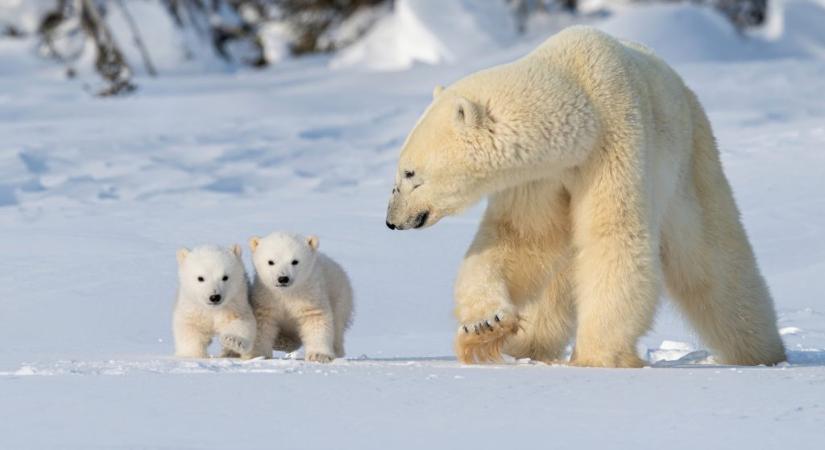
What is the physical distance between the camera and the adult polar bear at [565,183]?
4.21 m

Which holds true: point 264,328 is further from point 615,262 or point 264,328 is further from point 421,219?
point 615,262

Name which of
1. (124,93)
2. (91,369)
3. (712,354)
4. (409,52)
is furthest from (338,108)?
(91,369)

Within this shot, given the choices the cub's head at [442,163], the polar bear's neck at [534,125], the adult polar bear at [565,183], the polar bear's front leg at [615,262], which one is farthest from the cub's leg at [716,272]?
the cub's head at [442,163]

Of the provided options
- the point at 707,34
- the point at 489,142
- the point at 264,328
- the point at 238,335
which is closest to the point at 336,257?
the point at 264,328

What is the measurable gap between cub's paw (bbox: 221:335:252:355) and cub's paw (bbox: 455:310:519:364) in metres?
0.74

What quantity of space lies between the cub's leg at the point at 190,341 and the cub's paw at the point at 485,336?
93 cm

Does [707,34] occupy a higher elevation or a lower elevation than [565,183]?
lower

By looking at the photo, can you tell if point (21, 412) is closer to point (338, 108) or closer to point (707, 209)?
point (707, 209)

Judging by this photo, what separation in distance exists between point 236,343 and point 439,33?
50.7 ft

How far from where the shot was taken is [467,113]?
4.13m

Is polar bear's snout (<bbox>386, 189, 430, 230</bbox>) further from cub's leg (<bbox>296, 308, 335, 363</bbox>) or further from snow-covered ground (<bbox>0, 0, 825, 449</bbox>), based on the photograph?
cub's leg (<bbox>296, 308, 335, 363</bbox>)

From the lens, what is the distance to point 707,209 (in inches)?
192

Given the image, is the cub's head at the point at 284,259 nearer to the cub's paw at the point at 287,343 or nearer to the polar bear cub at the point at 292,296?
the polar bear cub at the point at 292,296

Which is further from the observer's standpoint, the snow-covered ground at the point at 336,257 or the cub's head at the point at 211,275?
the cub's head at the point at 211,275
